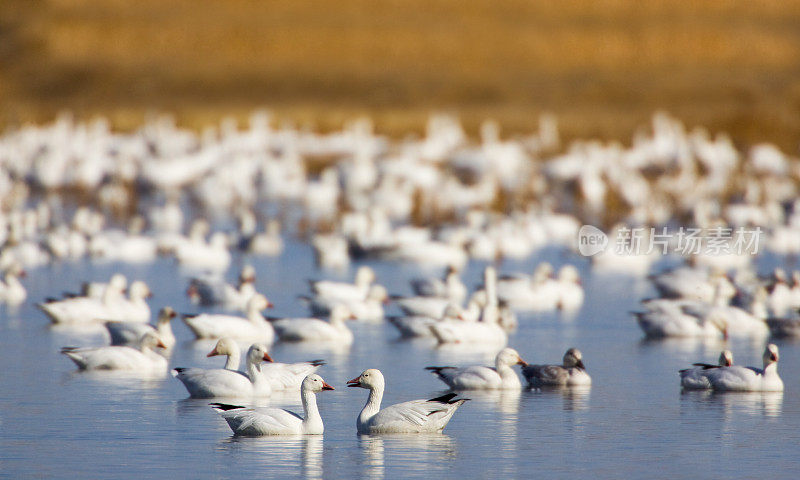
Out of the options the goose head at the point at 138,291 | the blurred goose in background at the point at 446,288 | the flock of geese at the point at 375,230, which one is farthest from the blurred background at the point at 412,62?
the goose head at the point at 138,291

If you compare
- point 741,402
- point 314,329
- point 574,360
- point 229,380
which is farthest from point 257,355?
point 741,402

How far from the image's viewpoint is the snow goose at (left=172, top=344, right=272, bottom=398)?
13.5 m

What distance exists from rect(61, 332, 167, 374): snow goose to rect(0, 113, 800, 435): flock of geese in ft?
0.07

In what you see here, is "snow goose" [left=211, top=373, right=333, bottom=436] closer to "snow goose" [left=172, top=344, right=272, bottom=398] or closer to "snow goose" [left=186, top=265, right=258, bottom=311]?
"snow goose" [left=172, top=344, right=272, bottom=398]

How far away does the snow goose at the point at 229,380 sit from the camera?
1355cm

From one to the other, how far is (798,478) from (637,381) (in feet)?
14.4

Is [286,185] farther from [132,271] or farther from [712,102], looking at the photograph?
[712,102]

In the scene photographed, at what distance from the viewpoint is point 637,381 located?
15070 mm

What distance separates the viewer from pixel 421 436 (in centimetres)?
1207

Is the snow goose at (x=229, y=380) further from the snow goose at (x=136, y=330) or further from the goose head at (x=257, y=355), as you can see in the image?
the snow goose at (x=136, y=330)

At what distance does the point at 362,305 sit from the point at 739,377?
679 centimetres

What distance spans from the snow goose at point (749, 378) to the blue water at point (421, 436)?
0.49 ft

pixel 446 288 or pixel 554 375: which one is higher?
pixel 446 288

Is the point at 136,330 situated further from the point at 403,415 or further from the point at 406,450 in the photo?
the point at 406,450
